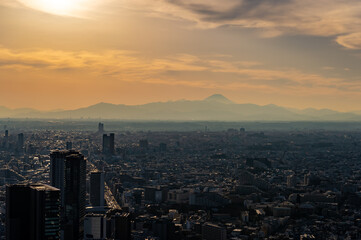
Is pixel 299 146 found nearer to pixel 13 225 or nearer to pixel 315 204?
pixel 315 204

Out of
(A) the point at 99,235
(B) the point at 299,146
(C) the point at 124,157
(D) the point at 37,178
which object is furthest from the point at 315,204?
(B) the point at 299,146

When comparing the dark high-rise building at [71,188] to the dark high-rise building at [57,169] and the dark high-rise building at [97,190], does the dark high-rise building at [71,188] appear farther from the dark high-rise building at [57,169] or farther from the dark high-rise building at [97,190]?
the dark high-rise building at [97,190]

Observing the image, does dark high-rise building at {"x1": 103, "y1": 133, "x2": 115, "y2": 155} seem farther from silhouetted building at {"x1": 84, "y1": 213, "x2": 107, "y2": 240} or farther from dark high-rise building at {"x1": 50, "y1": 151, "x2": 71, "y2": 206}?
silhouetted building at {"x1": 84, "y1": 213, "x2": 107, "y2": 240}

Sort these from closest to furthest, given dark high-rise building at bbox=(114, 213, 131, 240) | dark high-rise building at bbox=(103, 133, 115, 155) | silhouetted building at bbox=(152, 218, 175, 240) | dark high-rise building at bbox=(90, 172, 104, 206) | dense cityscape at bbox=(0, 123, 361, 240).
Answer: dense cityscape at bbox=(0, 123, 361, 240)
dark high-rise building at bbox=(114, 213, 131, 240)
silhouetted building at bbox=(152, 218, 175, 240)
dark high-rise building at bbox=(90, 172, 104, 206)
dark high-rise building at bbox=(103, 133, 115, 155)

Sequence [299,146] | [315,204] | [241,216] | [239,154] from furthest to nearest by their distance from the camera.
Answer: [299,146] → [239,154] → [315,204] → [241,216]

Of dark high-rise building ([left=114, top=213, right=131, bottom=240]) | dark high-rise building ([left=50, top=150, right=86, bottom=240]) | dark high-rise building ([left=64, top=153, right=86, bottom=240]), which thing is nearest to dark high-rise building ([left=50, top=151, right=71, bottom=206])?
dark high-rise building ([left=50, top=150, right=86, bottom=240])

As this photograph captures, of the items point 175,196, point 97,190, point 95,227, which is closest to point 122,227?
point 95,227

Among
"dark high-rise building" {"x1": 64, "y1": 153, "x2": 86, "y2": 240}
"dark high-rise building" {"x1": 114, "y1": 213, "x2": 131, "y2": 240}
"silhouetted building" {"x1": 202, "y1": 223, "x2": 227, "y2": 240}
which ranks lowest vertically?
"silhouetted building" {"x1": 202, "y1": 223, "x2": 227, "y2": 240}
